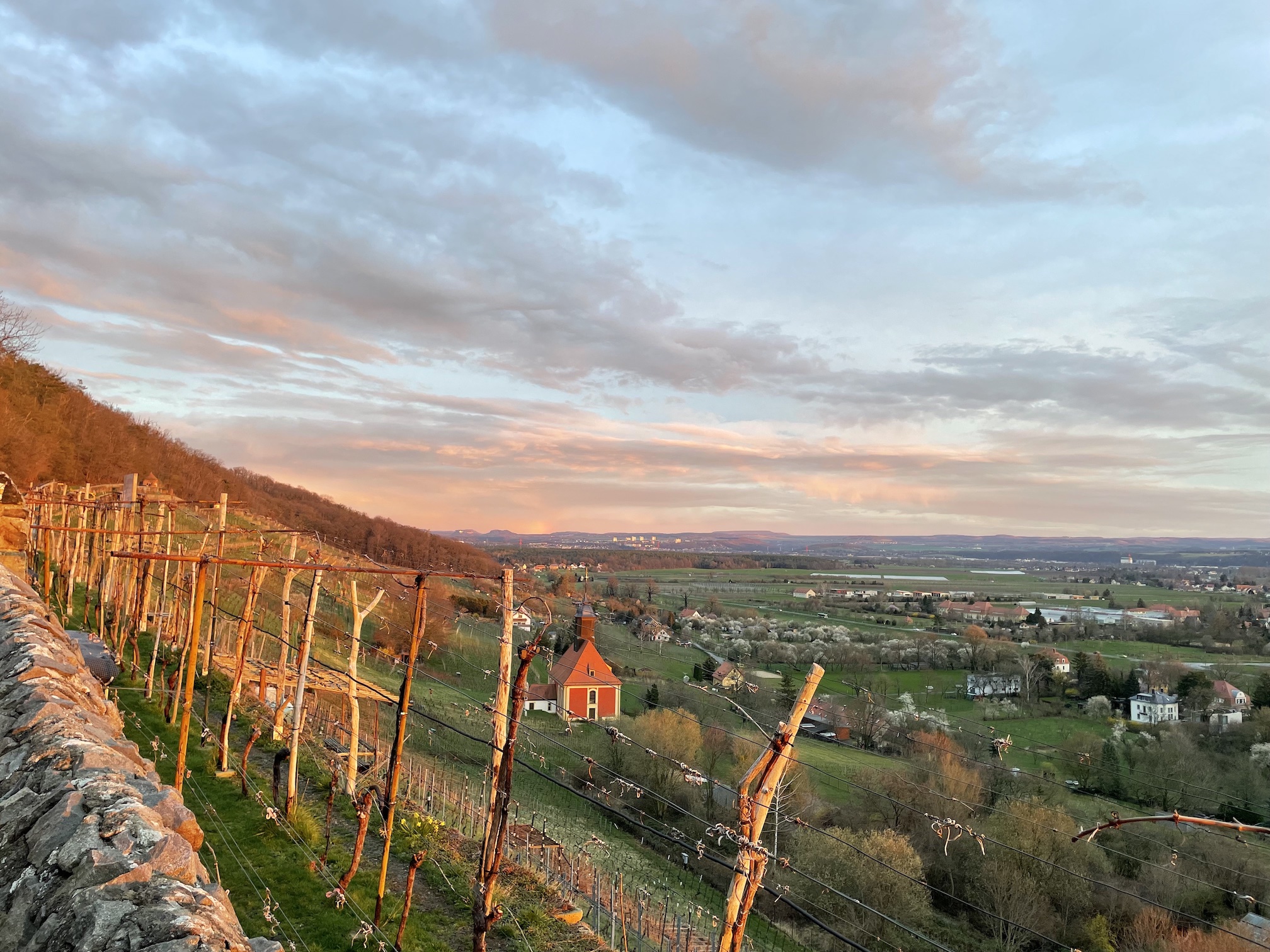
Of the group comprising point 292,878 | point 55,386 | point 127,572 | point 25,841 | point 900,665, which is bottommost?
point 900,665

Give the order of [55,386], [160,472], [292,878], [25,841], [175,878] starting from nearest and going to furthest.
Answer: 1. [175,878]
2. [25,841]
3. [292,878]
4. [55,386]
5. [160,472]

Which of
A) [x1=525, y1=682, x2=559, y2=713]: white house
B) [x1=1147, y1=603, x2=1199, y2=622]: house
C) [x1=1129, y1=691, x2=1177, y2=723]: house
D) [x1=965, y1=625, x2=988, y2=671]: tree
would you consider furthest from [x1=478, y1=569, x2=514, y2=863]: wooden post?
[x1=1147, y1=603, x2=1199, y2=622]: house

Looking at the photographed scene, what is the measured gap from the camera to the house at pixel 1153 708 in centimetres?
4859

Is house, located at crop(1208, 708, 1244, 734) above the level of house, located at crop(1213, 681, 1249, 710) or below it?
below

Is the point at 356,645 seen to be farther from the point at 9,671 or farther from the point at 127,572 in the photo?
the point at 127,572

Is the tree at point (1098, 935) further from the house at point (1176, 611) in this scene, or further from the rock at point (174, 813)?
the house at point (1176, 611)

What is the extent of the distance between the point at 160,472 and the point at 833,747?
44189 millimetres

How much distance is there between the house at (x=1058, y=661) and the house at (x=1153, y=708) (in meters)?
8.64

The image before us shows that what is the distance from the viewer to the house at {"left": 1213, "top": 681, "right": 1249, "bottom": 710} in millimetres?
48250

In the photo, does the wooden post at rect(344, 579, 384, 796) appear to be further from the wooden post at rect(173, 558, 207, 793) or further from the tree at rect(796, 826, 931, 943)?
the tree at rect(796, 826, 931, 943)

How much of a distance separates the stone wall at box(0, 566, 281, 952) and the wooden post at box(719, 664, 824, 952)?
2.89 m

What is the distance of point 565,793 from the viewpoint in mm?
29125

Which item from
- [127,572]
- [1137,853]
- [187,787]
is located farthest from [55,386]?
[1137,853]

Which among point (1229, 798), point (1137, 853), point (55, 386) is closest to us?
point (1137, 853)
